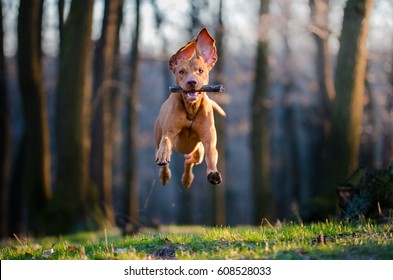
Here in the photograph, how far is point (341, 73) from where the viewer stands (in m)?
13.2

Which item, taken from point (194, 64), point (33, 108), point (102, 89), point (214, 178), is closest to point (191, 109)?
point (194, 64)

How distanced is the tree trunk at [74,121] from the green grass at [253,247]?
22.5 feet

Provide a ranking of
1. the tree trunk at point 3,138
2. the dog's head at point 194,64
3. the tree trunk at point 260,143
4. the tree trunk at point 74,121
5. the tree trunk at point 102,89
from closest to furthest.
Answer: the dog's head at point 194,64 → the tree trunk at point 74,121 → the tree trunk at point 3,138 → the tree trunk at point 102,89 → the tree trunk at point 260,143

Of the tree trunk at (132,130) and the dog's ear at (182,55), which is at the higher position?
the dog's ear at (182,55)

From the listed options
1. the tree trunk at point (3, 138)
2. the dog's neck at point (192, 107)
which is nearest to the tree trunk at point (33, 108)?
the tree trunk at point (3, 138)

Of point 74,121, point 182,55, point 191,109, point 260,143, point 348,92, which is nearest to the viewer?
point 182,55

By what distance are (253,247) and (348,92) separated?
273 inches

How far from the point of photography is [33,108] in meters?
16.7

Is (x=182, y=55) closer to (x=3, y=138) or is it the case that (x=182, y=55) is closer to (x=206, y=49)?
(x=206, y=49)

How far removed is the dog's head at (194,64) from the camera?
7.27 metres

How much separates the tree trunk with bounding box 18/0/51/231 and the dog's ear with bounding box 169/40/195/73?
384 inches

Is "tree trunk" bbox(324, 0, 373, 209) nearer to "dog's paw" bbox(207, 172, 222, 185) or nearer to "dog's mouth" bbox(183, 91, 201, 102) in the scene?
"dog's mouth" bbox(183, 91, 201, 102)

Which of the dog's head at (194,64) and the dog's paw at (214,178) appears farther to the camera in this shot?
the dog's head at (194,64)

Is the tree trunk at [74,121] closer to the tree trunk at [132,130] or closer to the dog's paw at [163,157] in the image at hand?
the tree trunk at [132,130]
